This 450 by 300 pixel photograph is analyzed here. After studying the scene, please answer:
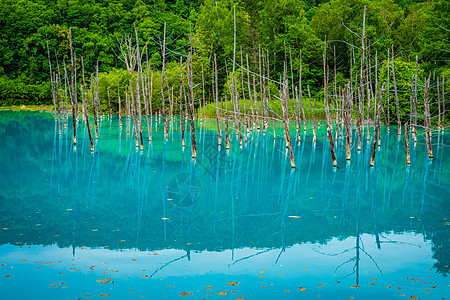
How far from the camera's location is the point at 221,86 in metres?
51.2

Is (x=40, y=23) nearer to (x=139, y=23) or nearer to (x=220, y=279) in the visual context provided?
(x=139, y=23)

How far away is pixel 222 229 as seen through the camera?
32.3 ft

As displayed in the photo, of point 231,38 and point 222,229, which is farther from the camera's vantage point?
point 231,38

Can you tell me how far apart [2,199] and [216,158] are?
10.1 m

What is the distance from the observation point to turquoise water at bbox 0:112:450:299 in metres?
6.90

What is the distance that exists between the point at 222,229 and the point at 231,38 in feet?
Result: 147

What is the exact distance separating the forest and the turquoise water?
5.51m

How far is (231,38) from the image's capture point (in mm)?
52562

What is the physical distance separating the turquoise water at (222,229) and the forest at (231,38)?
5511mm

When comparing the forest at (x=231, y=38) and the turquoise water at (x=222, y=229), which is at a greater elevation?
the forest at (x=231, y=38)

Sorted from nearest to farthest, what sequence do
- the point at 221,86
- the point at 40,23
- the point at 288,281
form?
the point at 288,281 < the point at 221,86 < the point at 40,23

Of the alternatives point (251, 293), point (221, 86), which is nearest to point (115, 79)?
point (221, 86)

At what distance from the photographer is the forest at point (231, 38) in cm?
3879

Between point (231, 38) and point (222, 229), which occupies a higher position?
point (231, 38)
